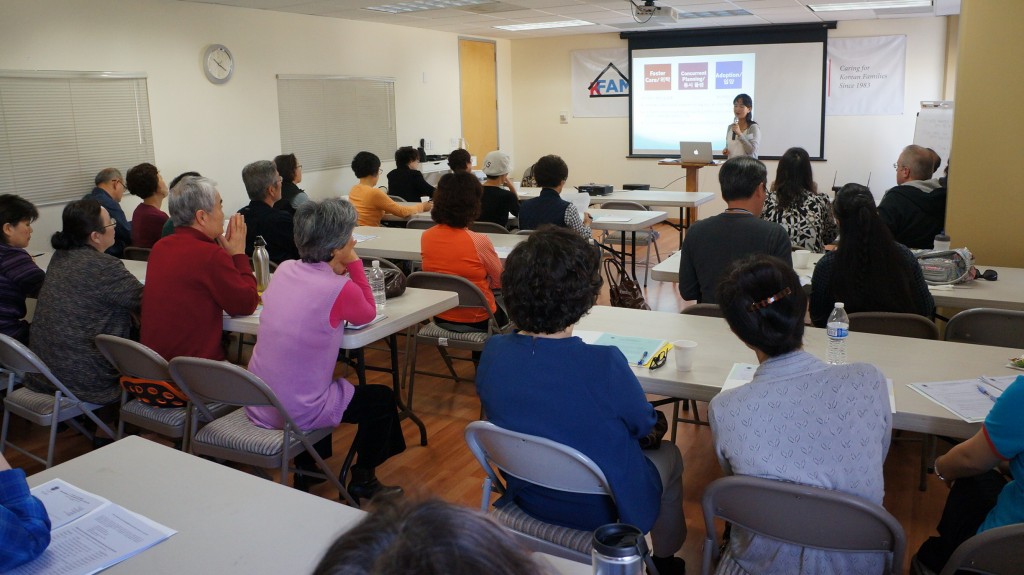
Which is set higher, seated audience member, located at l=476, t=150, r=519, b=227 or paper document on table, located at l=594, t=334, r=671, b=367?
seated audience member, located at l=476, t=150, r=519, b=227

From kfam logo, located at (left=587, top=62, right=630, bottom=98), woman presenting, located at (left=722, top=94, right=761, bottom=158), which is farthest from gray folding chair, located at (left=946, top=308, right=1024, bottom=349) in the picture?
kfam logo, located at (left=587, top=62, right=630, bottom=98)

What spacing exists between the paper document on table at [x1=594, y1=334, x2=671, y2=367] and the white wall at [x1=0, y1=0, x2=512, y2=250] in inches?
186

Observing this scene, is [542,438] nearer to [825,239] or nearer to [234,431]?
[234,431]

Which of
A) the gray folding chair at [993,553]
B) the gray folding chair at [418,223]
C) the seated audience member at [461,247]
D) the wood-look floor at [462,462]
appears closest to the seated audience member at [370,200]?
the gray folding chair at [418,223]

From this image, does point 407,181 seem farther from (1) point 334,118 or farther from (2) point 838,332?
(2) point 838,332

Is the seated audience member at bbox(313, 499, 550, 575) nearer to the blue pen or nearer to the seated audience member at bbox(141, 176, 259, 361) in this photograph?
the blue pen

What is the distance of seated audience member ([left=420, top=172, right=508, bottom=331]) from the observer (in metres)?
3.96

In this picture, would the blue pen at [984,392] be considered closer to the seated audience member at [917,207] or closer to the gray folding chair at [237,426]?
the gray folding chair at [237,426]

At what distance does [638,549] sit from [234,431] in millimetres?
1928

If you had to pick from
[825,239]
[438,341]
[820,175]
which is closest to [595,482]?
[438,341]

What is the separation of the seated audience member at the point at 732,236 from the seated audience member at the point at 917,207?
1.49 metres

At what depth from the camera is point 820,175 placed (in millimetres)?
10016

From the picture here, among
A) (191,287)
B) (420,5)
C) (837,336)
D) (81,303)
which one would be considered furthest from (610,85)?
(837,336)

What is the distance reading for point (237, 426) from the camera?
275 cm
